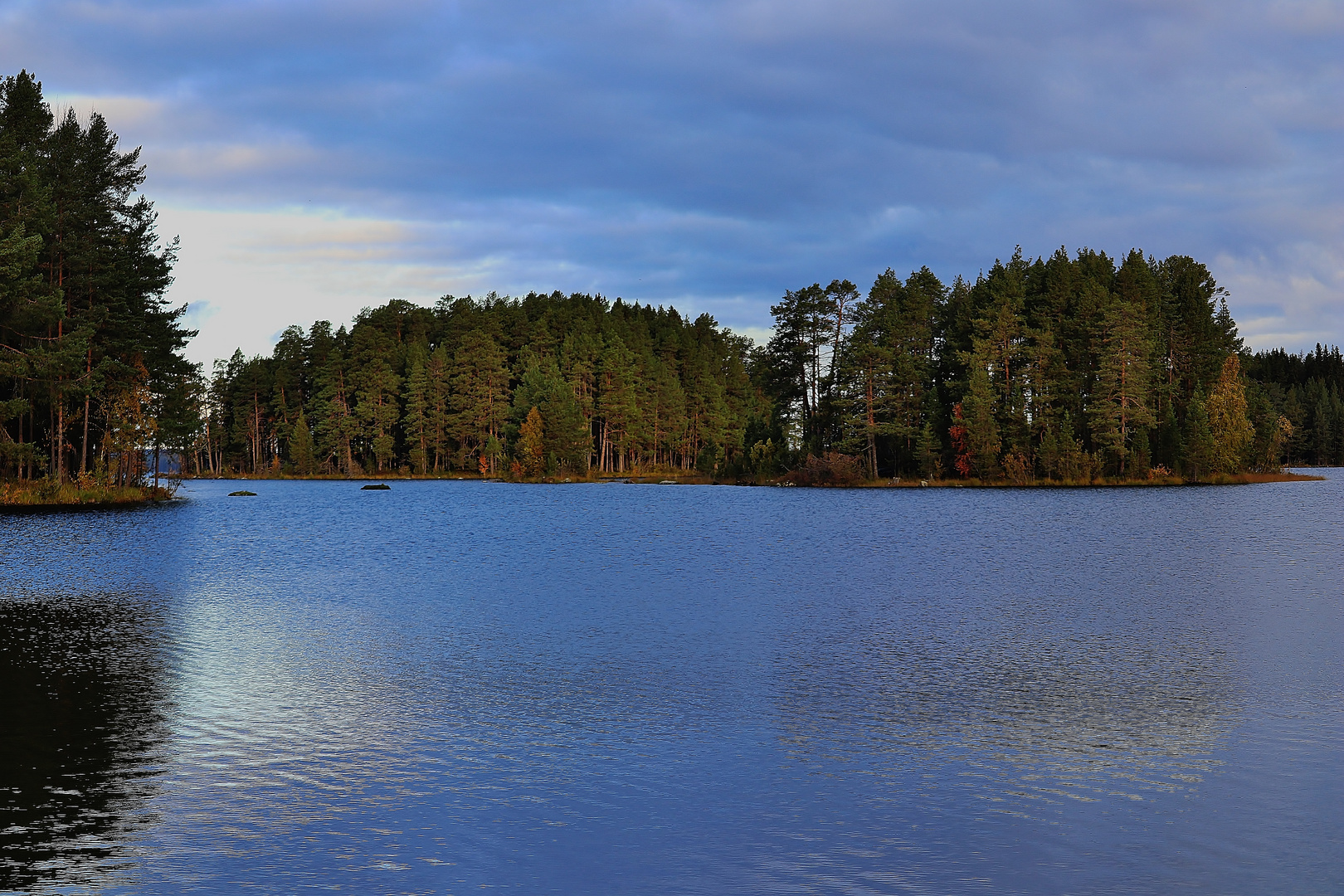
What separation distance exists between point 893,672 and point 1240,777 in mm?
6682

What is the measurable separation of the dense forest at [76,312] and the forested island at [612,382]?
0.21 m

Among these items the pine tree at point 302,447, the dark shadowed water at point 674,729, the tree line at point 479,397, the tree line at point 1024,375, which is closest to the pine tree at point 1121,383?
the tree line at point 1024,375

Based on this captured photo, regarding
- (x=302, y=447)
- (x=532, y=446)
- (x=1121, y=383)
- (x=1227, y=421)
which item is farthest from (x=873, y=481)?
(x=302, y=447)

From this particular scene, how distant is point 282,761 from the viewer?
12164 mm

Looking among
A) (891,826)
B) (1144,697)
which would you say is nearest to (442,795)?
(891,826)

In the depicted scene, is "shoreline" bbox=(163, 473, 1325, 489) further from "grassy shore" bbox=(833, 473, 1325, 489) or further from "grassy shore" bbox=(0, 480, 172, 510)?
"grassy shore" bbox=(0, 480, 172, 510)

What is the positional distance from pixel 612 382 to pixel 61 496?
302 ft

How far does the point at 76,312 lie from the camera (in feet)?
212

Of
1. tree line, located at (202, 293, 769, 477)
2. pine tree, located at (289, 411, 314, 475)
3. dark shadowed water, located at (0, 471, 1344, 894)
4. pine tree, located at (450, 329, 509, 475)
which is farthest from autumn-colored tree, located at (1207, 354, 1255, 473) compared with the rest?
pine tree, located at (289, 411, 314, 475)

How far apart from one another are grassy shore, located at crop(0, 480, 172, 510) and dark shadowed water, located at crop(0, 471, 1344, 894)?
1288 inches

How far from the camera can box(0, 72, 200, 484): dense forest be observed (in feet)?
187

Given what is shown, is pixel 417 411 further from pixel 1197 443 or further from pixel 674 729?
pixel 674 729

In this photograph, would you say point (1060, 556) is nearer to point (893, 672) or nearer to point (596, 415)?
point (893, 672)

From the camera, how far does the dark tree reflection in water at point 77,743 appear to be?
29.6ft
